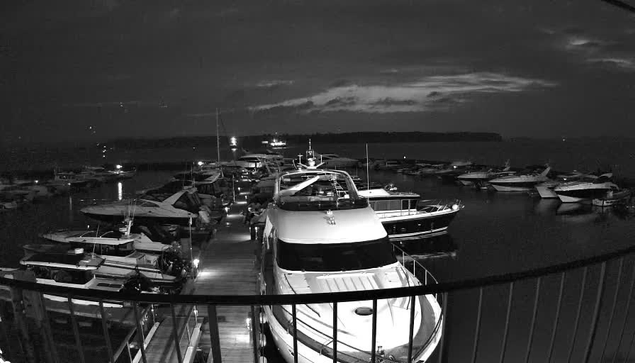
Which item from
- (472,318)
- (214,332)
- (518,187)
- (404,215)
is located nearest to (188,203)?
(404,215)

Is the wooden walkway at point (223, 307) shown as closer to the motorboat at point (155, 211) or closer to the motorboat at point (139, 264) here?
the motorboat at point (139, 264)

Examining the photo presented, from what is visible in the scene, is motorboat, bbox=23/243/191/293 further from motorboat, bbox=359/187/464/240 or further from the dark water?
motorboat, bbox=359/187/464/240

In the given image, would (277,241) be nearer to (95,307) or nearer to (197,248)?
(95,307)

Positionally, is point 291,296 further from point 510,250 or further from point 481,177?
point 481,177

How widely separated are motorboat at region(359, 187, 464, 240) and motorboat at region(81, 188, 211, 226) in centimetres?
945

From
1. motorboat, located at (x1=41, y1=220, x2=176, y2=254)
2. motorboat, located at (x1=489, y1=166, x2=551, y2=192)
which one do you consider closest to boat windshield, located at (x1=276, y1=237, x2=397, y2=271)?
motorboat, located at (x1=41, y1=220, x2=176, y2=254)

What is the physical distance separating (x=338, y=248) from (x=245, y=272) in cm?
444

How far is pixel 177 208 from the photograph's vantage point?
22.0 meters

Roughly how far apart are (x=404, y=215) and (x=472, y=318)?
7.48 meters

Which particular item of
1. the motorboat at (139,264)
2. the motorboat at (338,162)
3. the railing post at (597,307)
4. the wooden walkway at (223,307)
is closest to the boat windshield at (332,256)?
the wooden walkway at (223,307)

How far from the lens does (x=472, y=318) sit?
13773 mm

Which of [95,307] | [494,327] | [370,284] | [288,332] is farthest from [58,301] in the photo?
[494,327]

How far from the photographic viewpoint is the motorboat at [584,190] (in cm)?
3153

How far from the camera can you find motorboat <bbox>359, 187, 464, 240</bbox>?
2041 cm
